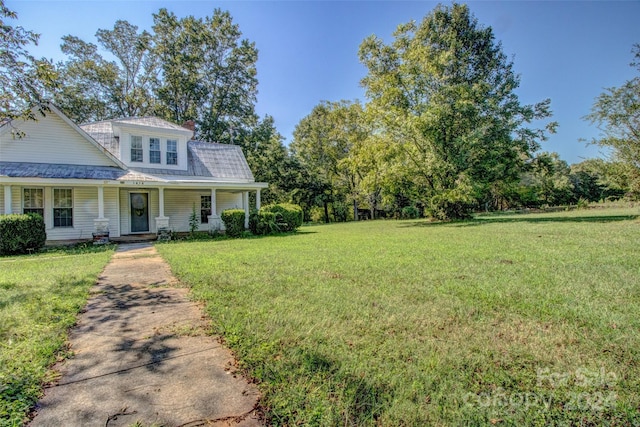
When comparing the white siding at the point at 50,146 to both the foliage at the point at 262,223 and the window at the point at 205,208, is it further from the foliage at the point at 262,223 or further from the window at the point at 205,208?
the foliage at the point at 262,223

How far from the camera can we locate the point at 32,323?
3541 mm

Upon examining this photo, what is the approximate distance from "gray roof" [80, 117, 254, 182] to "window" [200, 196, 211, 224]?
1.25m

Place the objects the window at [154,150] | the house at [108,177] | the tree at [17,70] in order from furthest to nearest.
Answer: the window at [154,150] < the house at [108,177] < the tree at [17,70]

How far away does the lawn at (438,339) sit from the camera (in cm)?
202

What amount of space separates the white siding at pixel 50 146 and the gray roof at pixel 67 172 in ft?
1.07

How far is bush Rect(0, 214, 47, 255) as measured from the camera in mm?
9703

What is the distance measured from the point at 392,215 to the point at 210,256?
24.1 metres

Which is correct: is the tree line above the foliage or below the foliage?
above

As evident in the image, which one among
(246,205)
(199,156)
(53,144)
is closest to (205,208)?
(246,205)

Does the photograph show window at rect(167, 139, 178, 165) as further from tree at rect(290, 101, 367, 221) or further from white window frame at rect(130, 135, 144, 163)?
tree at rect(290, 101, 367, 221)

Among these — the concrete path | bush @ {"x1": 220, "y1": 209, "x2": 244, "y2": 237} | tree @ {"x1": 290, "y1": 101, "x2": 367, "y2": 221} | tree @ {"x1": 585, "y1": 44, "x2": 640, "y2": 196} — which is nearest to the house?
bush @ {"x1": 220, "y1": 209, "x2": 244, "y2": 237}

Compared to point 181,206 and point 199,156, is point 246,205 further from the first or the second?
point 199,156

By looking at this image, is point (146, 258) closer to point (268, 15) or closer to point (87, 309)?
point (87, 309)

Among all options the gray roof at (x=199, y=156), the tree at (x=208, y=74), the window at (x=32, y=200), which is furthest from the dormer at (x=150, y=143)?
the tree at (x=208, y=74)
